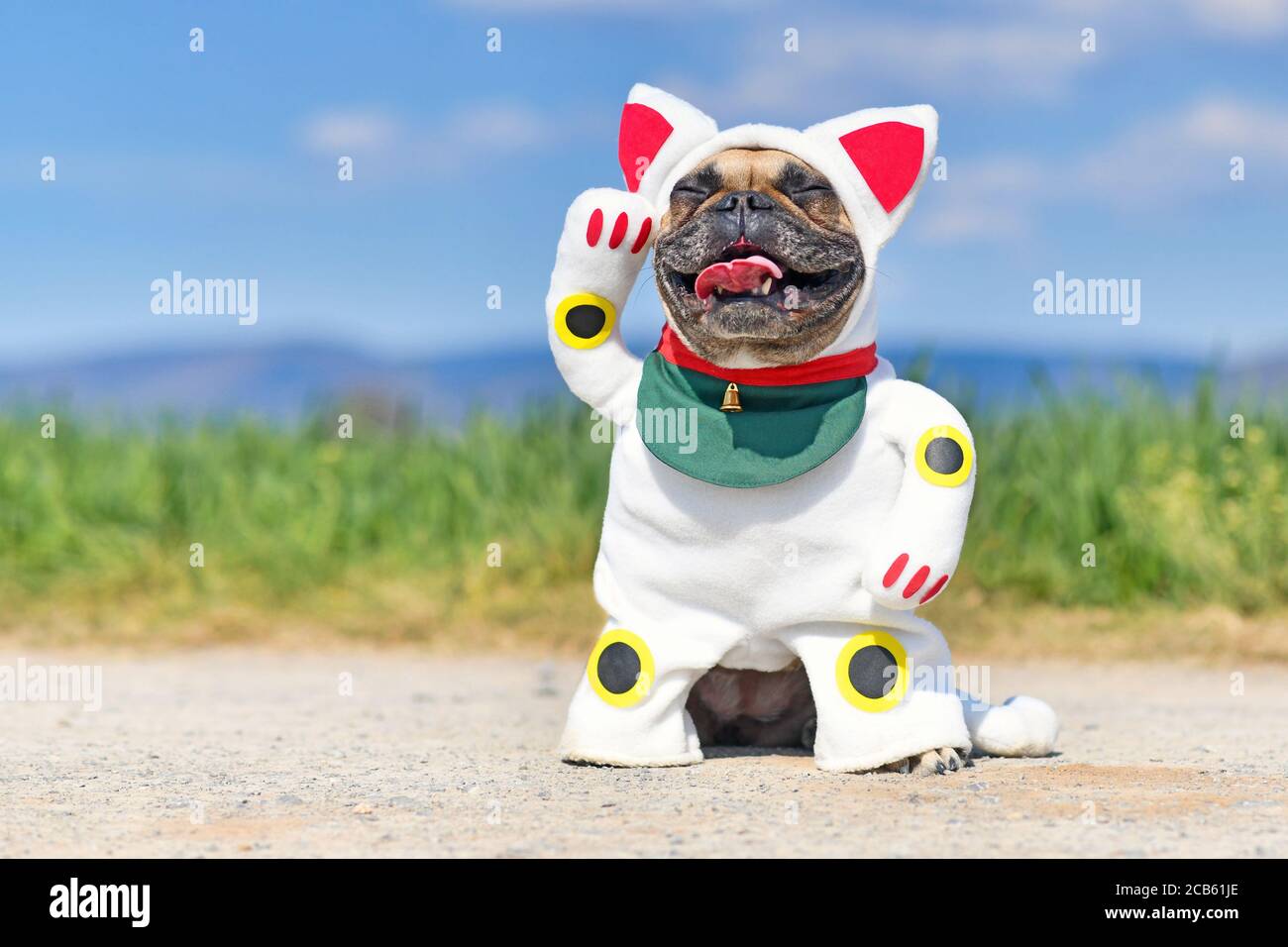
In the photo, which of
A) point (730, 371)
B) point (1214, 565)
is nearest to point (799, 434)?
point (730, 371)

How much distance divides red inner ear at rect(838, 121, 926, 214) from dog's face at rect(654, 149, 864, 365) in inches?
5.6

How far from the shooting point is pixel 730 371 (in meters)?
→ 4.26

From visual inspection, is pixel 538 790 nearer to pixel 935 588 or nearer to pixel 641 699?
pixel 641 699

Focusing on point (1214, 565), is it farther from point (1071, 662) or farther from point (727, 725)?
point (727, 725)

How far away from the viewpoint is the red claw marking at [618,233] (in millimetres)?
4344

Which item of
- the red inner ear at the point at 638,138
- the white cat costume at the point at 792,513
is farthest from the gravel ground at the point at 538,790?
the red inner ear at the point at 638,138

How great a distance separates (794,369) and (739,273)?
0.36 meters

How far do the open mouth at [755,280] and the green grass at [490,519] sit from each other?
421 centimetres

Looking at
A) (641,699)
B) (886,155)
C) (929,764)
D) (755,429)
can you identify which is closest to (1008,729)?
(929,764)

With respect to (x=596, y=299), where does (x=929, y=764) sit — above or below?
below

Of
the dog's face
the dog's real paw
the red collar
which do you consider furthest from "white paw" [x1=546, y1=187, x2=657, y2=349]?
the dog's real paw

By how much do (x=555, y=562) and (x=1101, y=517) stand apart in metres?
Result: 2.97

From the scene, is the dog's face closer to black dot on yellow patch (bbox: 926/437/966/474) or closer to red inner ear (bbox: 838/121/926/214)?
red inner ear (bbox: 838/121/926/214)

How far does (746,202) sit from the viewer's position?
13.3 ft
